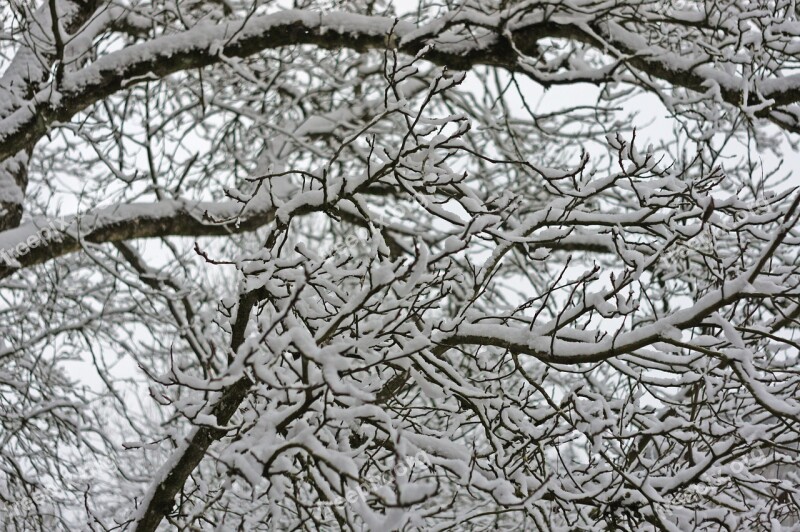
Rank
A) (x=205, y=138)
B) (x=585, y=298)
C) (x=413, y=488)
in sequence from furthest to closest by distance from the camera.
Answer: (x=205, y=138) → (x=585, y=298) → (x=413, y=488)

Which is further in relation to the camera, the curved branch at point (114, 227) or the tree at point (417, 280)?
the curved branch at point (114, 227)

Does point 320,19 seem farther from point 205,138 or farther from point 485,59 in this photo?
point 205,138

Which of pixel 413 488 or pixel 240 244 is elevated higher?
pixel 240 244

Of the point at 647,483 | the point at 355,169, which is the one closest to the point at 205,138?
the point at 355,169

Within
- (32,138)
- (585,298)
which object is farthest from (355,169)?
(585,298)

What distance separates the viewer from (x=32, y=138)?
4297 mm

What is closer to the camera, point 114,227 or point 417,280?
point 417,280

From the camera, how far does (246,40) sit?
4.48 metres

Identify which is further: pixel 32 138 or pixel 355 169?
pixel 355 169

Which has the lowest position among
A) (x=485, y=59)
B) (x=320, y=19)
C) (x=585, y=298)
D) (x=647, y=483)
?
(x=647, y=483)

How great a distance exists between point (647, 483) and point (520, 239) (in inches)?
37.7

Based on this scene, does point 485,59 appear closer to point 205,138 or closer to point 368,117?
point 368,117

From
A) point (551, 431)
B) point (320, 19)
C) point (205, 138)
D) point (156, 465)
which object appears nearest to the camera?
point (551, 431)

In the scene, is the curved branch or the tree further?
the curved branch
